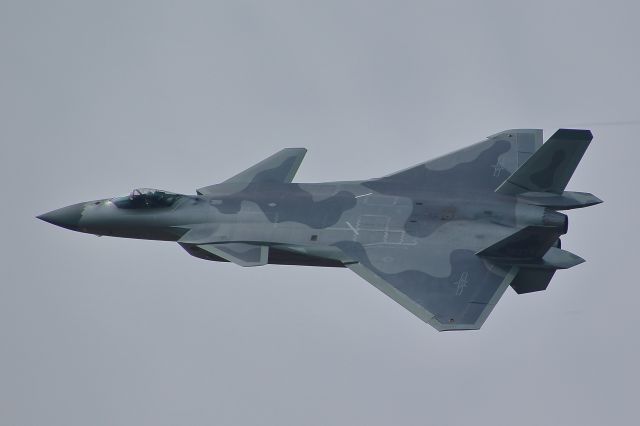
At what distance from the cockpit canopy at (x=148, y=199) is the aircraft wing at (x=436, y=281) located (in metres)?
5.32

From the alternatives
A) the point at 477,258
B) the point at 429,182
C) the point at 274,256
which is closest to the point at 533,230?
the point at 477,258

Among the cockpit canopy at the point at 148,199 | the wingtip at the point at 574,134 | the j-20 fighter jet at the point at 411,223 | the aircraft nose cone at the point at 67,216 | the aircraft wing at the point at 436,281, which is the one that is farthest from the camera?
the aircraft nose cone at the point at 67,216

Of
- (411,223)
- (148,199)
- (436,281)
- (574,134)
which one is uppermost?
(574,134)

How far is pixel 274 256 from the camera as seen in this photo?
136 ft

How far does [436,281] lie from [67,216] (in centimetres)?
1119

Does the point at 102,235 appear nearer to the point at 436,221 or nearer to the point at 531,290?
the point at 436,221

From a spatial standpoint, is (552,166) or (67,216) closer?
(552,166)

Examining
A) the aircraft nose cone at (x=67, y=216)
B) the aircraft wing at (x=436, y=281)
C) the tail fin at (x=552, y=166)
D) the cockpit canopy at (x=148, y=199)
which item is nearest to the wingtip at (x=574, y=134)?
the tail fin at (x=552, y=166)

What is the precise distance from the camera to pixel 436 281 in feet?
131

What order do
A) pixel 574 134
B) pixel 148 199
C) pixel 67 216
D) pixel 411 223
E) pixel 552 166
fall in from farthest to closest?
pixel 67 216 → pixel 148 199 → pixel 411 223 → pixel 552 166 → pixel 574 134

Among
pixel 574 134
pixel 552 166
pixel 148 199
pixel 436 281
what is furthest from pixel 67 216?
pixel 574 134

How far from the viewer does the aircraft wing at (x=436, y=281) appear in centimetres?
3881

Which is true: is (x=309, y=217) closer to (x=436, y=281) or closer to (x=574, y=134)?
(x=436, y=281)

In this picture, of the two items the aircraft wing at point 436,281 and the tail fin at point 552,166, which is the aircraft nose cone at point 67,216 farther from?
the tail fin at point 552,166
